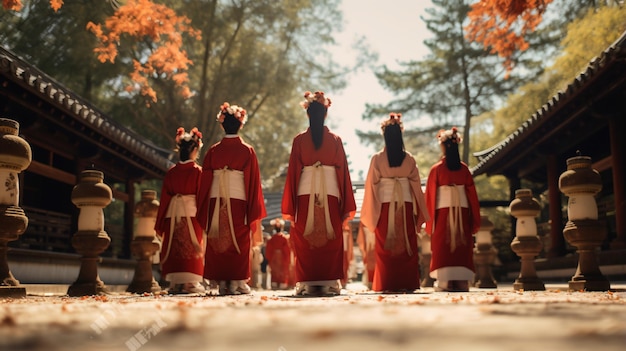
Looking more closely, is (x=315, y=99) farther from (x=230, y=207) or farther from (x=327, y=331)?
(x=327, y=331)

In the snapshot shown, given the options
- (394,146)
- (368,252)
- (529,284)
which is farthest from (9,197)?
(368,252)

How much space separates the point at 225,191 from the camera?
269 inches

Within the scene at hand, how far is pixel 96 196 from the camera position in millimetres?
7227

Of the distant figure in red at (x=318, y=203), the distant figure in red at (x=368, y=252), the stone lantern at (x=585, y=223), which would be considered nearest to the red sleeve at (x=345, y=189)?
the distant figure in red at (x=318, y=203)

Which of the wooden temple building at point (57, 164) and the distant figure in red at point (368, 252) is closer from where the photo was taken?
the wooden temple building at point (57, 164)

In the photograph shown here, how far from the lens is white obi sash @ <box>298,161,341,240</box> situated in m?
6.57

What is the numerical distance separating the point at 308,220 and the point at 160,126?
53.4ft

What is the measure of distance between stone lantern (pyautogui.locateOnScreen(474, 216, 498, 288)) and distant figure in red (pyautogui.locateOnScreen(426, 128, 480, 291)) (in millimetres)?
3295

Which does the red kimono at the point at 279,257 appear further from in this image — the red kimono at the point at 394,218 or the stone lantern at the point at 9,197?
the stone lantern at the point at 9,197

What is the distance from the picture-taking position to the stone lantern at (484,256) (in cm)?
1092

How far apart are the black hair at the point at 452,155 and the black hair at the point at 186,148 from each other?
3272 millimetres

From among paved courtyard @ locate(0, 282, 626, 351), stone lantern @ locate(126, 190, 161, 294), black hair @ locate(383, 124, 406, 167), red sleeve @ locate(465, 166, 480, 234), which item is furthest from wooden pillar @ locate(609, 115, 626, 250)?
paved courtyard @ locate(0, 282, 626, 351)

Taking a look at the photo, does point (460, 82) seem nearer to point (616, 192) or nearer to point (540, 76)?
point (540, 76)

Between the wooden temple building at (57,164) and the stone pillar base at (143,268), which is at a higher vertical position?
the wooden temple building at (57,164)
